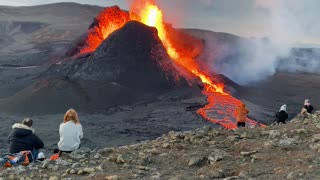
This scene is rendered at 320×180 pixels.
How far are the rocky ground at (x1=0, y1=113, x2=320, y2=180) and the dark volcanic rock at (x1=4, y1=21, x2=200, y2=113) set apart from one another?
21696 millimetres

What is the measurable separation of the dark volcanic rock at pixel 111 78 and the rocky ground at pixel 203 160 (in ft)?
71.2

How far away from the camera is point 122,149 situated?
8969 mm

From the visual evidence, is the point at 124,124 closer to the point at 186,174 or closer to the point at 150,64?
the point at 150,64

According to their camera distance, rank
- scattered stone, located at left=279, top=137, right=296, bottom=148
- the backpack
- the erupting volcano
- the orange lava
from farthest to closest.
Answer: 1. the orange lava
2. the erupting volcano
3. the backpack
4. scattered stone, located at left=279, top=137, right=296, bottom=148

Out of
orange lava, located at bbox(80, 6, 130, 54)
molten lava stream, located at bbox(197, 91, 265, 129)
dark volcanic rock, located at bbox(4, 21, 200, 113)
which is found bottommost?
molten lava stream, located at bbox(197, 91, 265, 129)

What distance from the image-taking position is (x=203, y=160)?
25.2 feet

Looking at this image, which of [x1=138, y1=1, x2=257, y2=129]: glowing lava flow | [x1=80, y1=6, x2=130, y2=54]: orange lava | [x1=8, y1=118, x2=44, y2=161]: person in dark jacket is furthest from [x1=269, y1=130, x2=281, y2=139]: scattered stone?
[x1=80, y1=6, x2=130, y2=54]: orange lava

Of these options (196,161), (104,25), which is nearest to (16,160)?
(196,161)

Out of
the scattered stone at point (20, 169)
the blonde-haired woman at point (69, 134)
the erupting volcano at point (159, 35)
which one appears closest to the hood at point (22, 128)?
the blonde-haired woman at point (69, 134)

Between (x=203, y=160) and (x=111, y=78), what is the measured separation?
27.1m

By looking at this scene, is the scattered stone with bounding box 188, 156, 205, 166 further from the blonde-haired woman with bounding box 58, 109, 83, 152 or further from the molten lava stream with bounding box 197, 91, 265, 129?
the molten lava stream with bounding box 197, 91, 265, 129

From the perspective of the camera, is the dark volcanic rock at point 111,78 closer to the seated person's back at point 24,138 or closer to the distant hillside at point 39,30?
the seated person's back at point 24,138

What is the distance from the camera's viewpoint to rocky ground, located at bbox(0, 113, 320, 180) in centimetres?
669

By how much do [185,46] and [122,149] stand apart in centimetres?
4184
